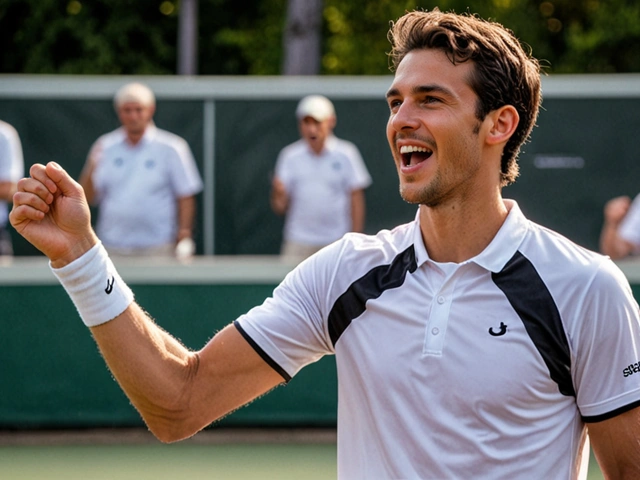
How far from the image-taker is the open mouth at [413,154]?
293 centimetres

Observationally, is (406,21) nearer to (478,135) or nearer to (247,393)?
(478,135)

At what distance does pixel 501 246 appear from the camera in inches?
115

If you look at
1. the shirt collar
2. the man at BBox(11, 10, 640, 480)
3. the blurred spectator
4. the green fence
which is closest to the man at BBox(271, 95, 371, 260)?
the green fence

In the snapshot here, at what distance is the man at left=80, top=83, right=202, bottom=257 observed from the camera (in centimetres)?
915

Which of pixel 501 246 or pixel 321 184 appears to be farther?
pixel 321 184

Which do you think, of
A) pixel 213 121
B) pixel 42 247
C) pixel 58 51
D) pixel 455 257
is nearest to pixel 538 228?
pixel 455 257

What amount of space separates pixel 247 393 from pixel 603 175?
9.21m

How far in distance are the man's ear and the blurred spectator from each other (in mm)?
5211

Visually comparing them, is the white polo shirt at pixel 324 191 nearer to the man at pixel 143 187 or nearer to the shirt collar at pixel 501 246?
the man at pixel 143 187

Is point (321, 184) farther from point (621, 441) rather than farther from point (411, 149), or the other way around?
point (621, 441)

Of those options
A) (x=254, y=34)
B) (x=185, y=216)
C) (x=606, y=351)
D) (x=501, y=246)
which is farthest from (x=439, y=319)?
(x=254, y=34)

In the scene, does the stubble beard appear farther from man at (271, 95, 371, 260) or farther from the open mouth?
man at (271, 95, 371, 260)

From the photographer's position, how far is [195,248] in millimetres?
11828

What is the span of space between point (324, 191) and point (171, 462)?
131 inches
